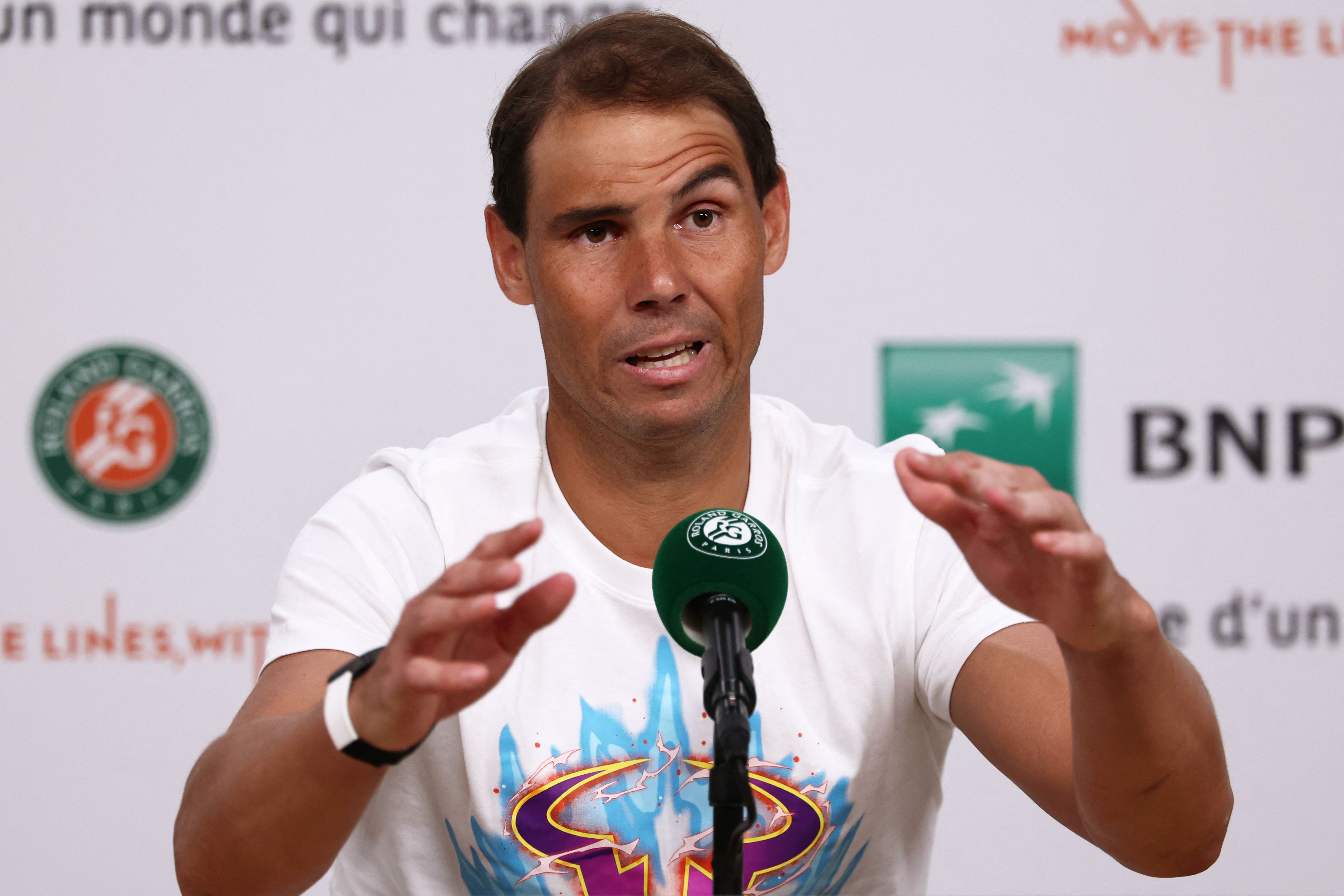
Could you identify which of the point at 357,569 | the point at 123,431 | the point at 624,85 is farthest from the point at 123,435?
the point at 624,85

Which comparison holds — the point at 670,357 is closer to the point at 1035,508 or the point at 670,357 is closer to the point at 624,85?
the point at 624,85

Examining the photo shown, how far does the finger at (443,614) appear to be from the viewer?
861 mm

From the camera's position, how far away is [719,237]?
154cm

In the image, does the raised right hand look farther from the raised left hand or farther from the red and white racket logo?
the red and white racket logo

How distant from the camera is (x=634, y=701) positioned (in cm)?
146

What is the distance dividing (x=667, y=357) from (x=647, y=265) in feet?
0.40

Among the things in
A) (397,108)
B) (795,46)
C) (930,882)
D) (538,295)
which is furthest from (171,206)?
(930,882)

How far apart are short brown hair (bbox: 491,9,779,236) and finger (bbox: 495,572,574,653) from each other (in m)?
0.83

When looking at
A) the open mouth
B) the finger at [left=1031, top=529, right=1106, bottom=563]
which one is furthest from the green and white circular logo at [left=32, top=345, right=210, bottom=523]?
the finger at [left=1031, top=529, right=1106, bottom=563]

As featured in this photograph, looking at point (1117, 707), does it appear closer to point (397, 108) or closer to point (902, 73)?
point (902, 73)

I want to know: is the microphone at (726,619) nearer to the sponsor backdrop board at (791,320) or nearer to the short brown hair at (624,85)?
the short brown hair at (624,85)

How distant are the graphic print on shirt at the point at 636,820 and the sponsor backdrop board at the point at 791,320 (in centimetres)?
97

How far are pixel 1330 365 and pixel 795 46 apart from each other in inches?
A: 47.6

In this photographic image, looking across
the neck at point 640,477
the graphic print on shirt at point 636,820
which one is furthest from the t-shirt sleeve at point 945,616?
the neck at point 640,477
